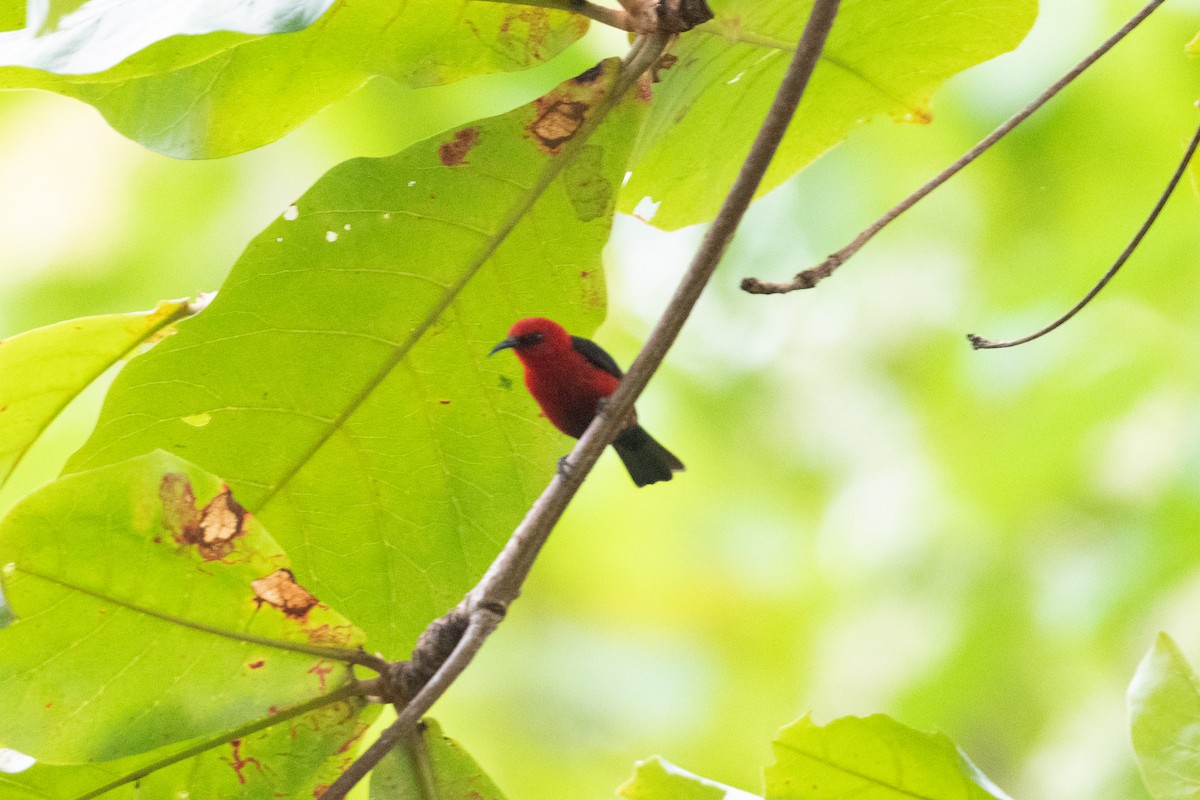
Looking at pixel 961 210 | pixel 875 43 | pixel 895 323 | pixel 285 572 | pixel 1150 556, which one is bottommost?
pixel 1150 556

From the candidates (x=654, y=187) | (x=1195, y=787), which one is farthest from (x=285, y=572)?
(x=1195, y=787)

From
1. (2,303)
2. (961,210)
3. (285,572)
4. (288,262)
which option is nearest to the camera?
(285,572)

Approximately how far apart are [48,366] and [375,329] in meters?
0.36

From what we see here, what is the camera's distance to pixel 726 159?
1.51m

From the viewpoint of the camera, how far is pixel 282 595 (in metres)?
1.06

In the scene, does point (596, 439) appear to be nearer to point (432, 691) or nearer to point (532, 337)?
point (432, 691)

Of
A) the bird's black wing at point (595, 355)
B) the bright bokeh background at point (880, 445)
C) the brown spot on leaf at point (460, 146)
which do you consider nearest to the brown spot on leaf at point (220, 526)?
the brown spot on leaf at point (460, 146)

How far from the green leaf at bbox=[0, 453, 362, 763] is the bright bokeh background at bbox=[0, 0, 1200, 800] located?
2.17 m

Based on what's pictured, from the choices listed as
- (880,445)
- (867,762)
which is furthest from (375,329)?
(880,445)

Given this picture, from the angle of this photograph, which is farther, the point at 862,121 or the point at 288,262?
the point at 862,121

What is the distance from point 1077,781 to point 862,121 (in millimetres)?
2144

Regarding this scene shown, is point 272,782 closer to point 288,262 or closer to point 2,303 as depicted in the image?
point 288,262

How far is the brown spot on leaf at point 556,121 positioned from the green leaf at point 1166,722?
0.78 metres

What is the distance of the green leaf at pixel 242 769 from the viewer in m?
1.10
